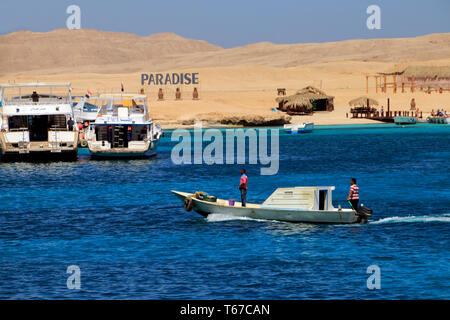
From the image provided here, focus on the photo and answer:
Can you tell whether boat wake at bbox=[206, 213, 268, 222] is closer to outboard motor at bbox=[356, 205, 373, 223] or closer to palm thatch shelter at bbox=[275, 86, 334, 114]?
outboard motor at bbox=[356, 205, 373, 223]

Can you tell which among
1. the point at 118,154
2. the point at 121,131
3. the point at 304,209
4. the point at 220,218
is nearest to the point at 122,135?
the point at 121,131

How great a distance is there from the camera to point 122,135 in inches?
2517

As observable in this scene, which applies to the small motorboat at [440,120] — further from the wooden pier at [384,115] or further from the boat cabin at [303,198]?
the boat cabin at [303,198]

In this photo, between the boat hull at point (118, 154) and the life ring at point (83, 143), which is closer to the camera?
the boat hull at point (118, 154)

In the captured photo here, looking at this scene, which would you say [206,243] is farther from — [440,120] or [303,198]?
[440,120]

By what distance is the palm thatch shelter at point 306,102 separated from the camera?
121750 mm

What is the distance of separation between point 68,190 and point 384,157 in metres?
30.6

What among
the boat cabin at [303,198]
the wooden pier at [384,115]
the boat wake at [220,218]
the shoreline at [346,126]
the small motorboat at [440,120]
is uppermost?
the wooden pier at [384,115]

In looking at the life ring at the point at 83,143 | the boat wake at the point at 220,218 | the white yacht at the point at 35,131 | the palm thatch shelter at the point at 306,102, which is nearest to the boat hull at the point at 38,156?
the white yacht at the point at 35,131

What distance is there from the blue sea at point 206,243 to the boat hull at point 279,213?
0.30m

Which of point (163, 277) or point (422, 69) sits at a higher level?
point (422, 69)
